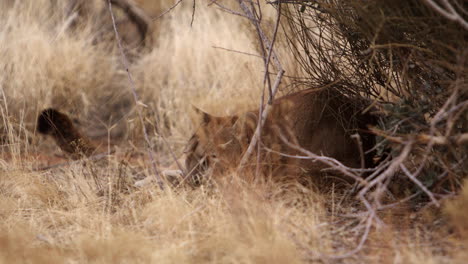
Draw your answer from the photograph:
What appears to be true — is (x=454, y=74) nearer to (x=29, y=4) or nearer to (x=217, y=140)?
(x=217, y=140)

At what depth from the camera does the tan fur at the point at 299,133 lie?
288 centimetres

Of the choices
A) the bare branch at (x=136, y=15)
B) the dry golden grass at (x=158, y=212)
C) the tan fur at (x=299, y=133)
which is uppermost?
the bare branch at (x=136, y=15)

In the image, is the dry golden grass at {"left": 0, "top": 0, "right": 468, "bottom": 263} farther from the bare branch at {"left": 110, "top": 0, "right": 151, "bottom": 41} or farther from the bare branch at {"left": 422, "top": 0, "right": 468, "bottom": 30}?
Result: the bare branch at {"left": 110, "top": 0, "right": 151, "bottom": 41}

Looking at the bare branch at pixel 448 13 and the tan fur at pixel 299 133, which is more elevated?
the bare branch at pixel 448 13

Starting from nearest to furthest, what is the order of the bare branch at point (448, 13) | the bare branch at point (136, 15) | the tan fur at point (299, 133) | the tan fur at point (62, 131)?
the bare branch at point (448, 13)
the tan fur at point (299, 133)
the tan fur at point (62, 131)
the bare branch at point (136, 15)

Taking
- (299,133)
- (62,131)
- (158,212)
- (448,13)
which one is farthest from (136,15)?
(448,13)

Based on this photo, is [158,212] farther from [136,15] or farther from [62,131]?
[136,15]

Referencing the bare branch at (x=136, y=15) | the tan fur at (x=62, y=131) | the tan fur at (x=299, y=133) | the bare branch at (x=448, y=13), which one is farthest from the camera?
the bare branch at (x=136, y=15)

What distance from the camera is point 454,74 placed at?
2461mm

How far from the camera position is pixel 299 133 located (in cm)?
295

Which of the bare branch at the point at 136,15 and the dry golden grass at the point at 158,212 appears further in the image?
the bare branch at the point at 136,15

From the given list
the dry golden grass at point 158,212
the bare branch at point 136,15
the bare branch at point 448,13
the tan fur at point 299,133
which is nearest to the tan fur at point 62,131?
the dry golden grass at point 158,212

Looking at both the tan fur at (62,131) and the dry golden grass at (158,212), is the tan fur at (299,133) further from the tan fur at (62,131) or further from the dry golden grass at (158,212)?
the tan fur at (62,131)

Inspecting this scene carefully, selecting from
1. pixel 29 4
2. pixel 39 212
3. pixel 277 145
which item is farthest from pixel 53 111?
pixel 29 4
